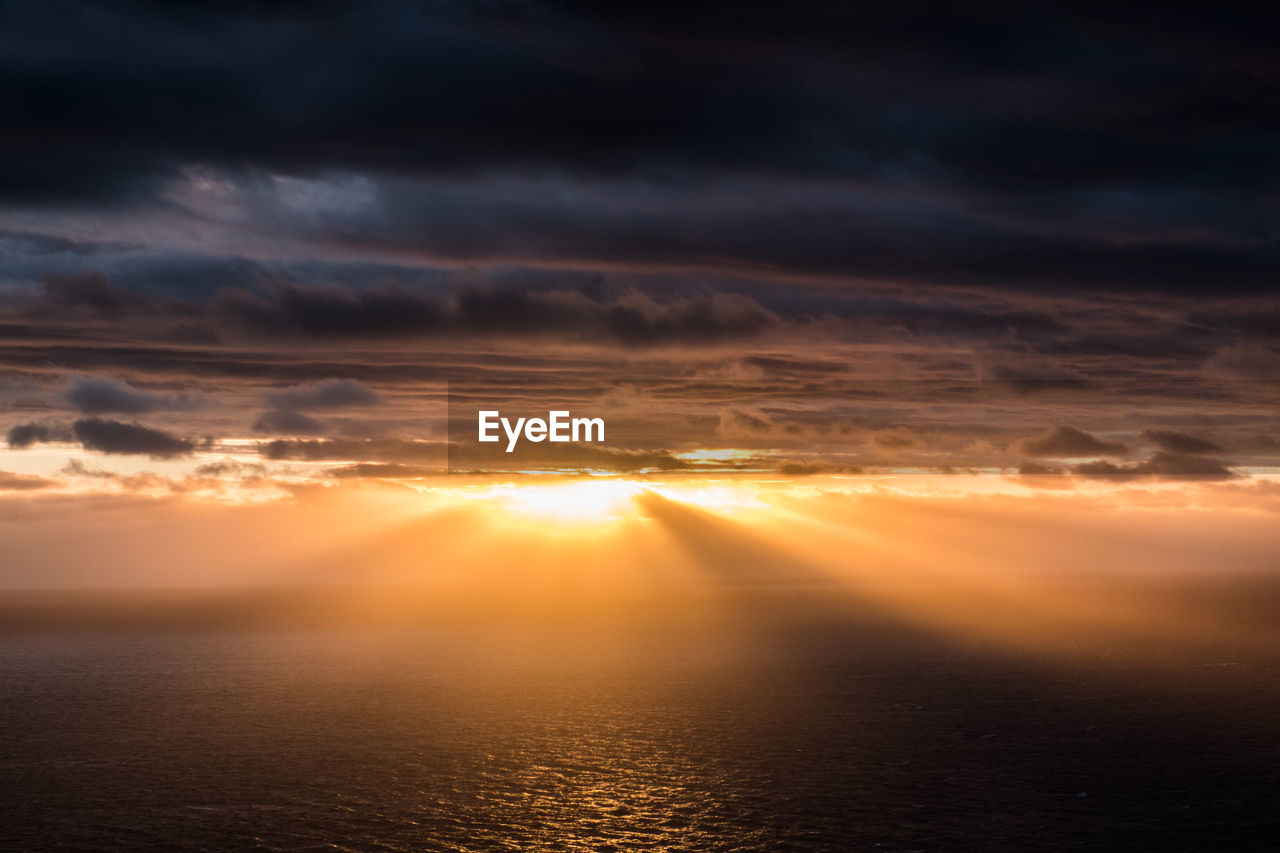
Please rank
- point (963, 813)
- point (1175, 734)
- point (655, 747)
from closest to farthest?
point (963, 813)
point (655, 747)
point (1175, 734)

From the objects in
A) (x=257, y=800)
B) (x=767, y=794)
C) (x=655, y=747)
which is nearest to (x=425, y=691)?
(x=655, y=747)

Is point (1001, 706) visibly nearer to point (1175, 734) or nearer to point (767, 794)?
point (1175, 734)

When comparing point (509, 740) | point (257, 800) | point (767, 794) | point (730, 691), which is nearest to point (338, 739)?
point (509, 740)

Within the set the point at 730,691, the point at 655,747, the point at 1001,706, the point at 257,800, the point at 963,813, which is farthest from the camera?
the point at 730,691

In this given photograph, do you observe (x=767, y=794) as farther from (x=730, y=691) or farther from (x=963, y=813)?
(x=730, y=691)

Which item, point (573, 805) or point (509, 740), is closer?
point (573, 805)

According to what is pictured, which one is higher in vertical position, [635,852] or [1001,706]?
[635,852]
